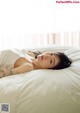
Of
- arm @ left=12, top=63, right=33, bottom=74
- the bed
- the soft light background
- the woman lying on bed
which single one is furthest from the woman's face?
the soft light background

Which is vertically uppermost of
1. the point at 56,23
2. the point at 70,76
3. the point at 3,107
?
the point at 56,23

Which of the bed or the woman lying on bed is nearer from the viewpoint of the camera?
the bed

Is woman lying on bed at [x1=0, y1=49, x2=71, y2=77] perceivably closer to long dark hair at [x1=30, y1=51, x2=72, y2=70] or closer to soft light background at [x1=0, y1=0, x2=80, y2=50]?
long dark hair at [x1=30, y1=51, x2=72, y2=70]

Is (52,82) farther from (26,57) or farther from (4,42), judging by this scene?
(4,42)

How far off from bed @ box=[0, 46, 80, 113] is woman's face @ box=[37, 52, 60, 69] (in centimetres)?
23

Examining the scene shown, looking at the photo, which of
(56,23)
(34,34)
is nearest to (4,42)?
(34,34)

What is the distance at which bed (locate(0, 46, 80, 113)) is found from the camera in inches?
45.5

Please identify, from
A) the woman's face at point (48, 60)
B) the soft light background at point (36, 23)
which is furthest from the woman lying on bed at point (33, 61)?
the soft light background at point (36, 23)

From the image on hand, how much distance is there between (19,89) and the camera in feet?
4.02

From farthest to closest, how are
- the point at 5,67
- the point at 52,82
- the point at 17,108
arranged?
the point at 5,67 < the point at 52,82 < the point at 17,108

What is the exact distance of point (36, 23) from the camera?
2684 millimetres

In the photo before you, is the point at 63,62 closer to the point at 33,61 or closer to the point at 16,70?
the point at 33,61

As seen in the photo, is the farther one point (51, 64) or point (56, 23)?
point (56, 23)

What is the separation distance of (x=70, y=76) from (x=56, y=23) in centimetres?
148
